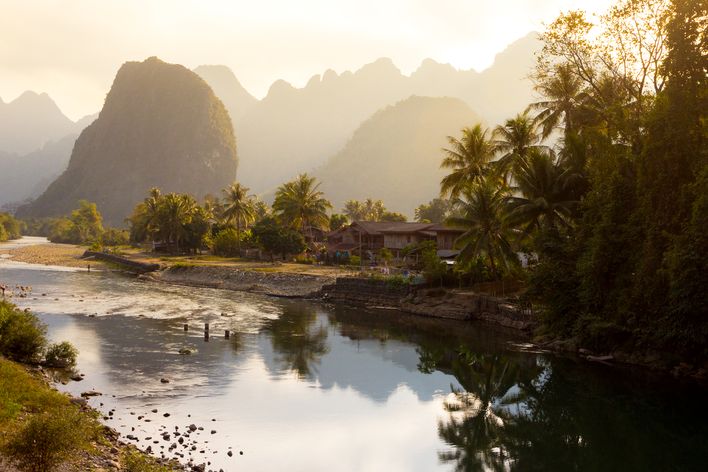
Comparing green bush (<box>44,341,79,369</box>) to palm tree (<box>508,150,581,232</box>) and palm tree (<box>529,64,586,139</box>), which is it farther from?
palm tree (<box>529,64,586,139</box>)

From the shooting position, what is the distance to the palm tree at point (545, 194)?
1770 inches

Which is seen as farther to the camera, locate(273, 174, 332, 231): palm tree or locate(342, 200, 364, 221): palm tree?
locate(342, 200, 364, 221): palm tree

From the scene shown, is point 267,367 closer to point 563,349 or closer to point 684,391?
point 563,349

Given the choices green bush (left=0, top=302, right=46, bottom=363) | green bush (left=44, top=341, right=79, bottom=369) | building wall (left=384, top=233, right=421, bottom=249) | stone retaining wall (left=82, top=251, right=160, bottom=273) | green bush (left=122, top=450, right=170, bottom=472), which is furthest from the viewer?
stone retaining wall (left=82, top=251, right=160, bottom=273)

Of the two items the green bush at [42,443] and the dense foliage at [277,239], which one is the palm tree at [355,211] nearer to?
the dense foliage at [277,239]

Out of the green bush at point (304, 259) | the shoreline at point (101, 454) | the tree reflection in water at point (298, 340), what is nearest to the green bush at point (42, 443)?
the shoreline at point (101, 454)

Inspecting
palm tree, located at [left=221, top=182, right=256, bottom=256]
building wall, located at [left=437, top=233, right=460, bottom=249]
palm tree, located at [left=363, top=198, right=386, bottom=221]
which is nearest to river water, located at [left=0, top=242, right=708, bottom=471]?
building wall, located at [left=437, top=233, right=460, bottom=249]

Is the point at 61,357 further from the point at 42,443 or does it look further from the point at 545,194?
the point at 545,194

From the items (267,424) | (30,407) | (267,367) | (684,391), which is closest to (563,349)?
(684,391)

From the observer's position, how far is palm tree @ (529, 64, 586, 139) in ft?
171

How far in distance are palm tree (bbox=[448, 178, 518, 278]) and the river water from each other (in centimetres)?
746

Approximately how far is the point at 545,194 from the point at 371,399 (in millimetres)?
24253

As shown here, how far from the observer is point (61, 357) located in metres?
31.4

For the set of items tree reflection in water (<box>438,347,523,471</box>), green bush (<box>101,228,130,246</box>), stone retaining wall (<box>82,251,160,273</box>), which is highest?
green bush (<box>101,228,130,246</box>)
